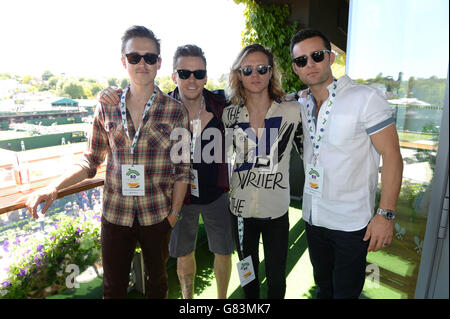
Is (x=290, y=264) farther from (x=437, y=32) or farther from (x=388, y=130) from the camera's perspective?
(x=437, y=32)

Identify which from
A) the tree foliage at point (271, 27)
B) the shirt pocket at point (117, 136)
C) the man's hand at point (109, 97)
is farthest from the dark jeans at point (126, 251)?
the tree foliage at point (271, 27)

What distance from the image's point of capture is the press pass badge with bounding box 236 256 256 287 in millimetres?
1858

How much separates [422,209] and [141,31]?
1914 millimetres

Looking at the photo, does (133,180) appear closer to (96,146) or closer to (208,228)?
(96,146)

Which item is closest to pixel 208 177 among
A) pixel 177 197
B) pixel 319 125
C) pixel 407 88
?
pixel 177 197

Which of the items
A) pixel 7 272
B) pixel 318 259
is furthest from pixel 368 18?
pixel 7 272

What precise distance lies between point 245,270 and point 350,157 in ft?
3.27

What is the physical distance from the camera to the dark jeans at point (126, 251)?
1.65 metres

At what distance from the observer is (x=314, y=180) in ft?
5.43

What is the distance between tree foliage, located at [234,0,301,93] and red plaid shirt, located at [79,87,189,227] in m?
3.35

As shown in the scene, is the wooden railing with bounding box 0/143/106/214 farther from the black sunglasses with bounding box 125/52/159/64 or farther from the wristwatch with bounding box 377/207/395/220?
the wristwatch with bounding box 377/207/395/220

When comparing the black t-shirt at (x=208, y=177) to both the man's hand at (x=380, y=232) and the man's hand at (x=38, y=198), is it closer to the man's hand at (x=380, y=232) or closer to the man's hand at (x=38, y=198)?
the man's hand at (x=38, y=198)

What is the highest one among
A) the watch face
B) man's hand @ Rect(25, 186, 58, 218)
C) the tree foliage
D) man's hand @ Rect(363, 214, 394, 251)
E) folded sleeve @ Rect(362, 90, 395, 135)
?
the tree foliage

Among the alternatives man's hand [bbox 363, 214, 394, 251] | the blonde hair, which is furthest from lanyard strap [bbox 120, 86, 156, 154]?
man's hand [bbox 363, 214, 394, 251]
